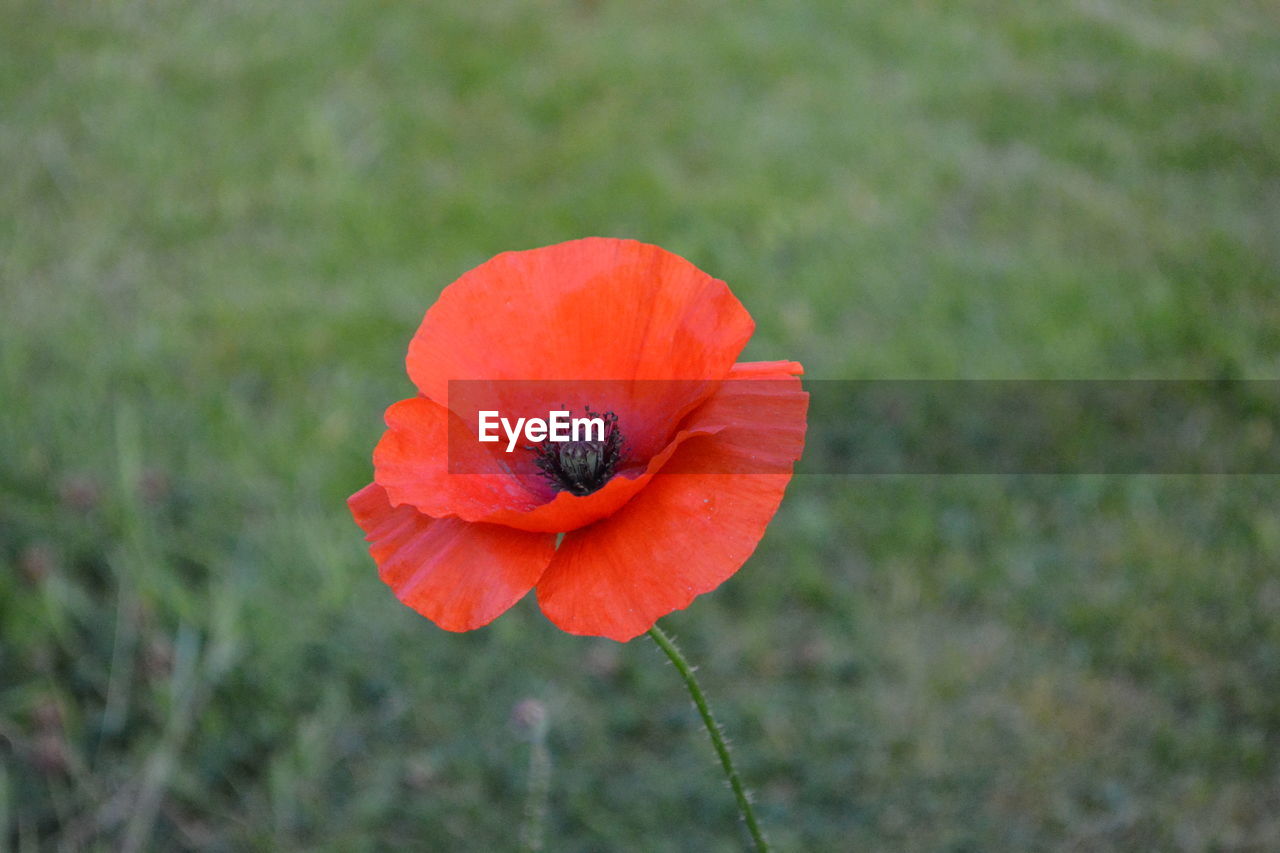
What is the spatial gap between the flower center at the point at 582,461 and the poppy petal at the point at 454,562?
12 cm

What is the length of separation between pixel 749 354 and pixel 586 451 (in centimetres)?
216

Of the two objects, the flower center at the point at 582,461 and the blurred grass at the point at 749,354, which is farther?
the blurred grass at the point at 749,354

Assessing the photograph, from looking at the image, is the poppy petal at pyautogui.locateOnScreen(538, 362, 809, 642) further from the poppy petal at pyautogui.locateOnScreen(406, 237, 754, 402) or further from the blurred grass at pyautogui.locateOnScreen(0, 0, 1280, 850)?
the blurred grass at pyautogui.locateOnScreen(0, 0, 1280, 850)

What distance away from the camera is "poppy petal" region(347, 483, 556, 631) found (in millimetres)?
909

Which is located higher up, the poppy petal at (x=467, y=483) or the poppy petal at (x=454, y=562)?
the poppy petal at (x=467, y=483)

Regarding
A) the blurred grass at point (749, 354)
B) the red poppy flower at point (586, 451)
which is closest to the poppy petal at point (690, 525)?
the red poppy flower at point (586, 451)

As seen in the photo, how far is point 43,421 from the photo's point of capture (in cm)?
289

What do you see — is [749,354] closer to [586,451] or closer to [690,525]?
[586,451]

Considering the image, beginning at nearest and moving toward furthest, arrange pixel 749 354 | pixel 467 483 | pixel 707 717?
pixel 707 717 < pixel 467 483 < pixel 749 354

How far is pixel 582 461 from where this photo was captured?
108 centimetres

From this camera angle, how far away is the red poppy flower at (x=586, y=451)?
0.90 meters

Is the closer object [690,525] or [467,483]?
[690,525]

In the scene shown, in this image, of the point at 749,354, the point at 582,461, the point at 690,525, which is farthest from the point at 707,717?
the point at 749,354

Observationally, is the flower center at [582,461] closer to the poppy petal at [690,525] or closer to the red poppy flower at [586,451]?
the red poppy flower at [586,451]
